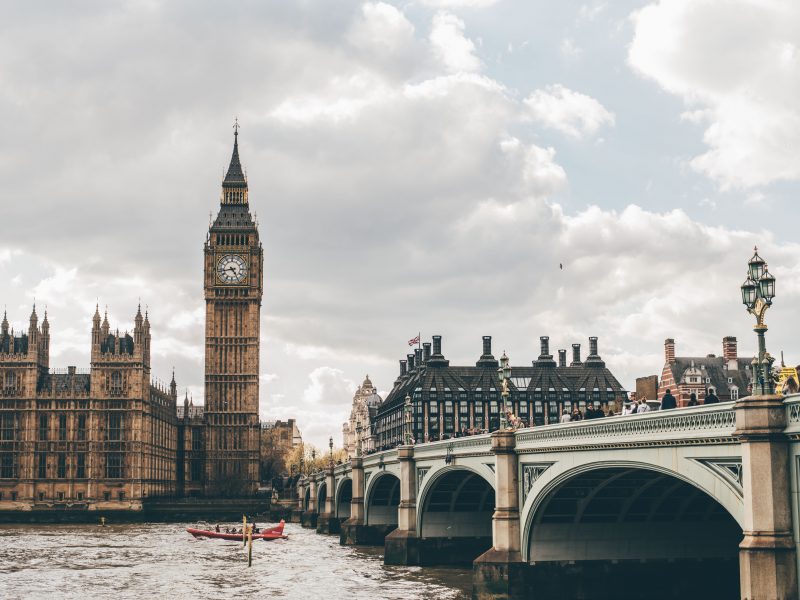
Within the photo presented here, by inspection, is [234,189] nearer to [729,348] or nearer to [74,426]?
[74,426]

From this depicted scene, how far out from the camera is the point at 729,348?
10225 centimetres

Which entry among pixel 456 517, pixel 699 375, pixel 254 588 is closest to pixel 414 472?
pixel 456 517

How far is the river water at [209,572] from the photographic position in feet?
163

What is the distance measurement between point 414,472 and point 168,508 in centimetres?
8889

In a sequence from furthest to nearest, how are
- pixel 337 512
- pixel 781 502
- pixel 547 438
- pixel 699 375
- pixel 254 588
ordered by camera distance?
pixel 337 512 → pixel 699 375 → pixel 254 588 → pixel 547 438 → pixel 781 502

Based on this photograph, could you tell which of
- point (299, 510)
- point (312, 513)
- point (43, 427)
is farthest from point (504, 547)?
point (43, 427)

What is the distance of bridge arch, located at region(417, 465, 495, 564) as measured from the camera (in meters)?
59.3

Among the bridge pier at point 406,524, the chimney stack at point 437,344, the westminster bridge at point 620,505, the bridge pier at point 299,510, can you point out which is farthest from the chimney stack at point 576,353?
the bridge pier at point 406,524

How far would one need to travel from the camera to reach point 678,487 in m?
39.3

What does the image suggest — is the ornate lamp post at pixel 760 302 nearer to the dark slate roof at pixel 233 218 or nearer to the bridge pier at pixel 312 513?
the bridge pier at pixel 312 513

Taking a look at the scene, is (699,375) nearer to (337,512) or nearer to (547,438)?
(337,512)

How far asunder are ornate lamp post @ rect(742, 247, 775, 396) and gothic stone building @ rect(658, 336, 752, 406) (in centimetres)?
6988

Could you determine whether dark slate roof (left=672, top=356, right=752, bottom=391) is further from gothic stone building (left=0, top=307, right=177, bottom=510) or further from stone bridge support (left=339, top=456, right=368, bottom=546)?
gothic stone building (left=0, top=307, right=177, bottom=510)

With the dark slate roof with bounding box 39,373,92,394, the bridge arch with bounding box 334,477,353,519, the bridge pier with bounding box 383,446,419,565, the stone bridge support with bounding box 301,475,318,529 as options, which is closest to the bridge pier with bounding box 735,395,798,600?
the bridge pier with bounding box 383,446,419,565
